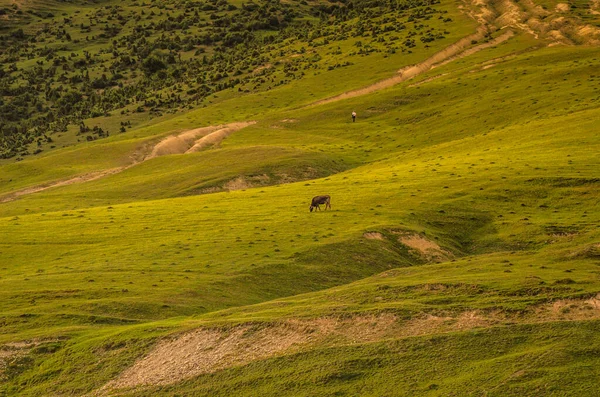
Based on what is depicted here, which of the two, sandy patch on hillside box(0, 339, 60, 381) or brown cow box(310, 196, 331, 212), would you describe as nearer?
sandy patch on hillside box(0, 339, 60, 381)

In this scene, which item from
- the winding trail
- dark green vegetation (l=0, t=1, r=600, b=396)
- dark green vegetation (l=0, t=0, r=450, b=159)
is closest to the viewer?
dark green vegetation (l=0, t=1, r=600, b=396)

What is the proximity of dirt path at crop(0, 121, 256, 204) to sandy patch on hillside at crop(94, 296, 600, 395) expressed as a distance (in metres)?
60.2

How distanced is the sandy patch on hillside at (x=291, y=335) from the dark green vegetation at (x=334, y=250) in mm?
88

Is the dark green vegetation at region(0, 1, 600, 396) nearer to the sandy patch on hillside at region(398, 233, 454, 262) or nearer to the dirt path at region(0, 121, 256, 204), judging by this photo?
the sandy patch on hillside at region(398, 233, 454, 262)

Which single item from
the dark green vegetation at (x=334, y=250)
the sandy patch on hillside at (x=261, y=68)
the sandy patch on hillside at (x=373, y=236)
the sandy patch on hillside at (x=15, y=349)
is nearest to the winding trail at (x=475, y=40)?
the dark green vegetation at (x=334, y=250)

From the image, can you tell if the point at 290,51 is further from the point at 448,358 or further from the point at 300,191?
the point at 448,358

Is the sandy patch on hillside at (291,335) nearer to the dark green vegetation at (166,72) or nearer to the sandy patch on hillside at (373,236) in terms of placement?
the sandy patch on hillside at (373,236)

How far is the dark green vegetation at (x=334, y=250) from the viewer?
28.0 meters

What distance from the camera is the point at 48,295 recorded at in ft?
134

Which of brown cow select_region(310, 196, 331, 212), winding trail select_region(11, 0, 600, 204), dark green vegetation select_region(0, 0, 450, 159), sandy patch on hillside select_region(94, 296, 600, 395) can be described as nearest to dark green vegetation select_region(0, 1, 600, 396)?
sandy patch on hillside select_region(94, 296, 600, 395)

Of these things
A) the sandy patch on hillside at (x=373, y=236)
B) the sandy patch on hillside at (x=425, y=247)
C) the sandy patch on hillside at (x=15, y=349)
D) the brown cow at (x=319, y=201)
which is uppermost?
the sandy patch on hillside at (x=15, y=349)

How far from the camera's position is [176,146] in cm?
10531

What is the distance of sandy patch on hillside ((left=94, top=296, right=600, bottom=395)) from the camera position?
96.3 ft

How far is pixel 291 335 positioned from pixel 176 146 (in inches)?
3021
